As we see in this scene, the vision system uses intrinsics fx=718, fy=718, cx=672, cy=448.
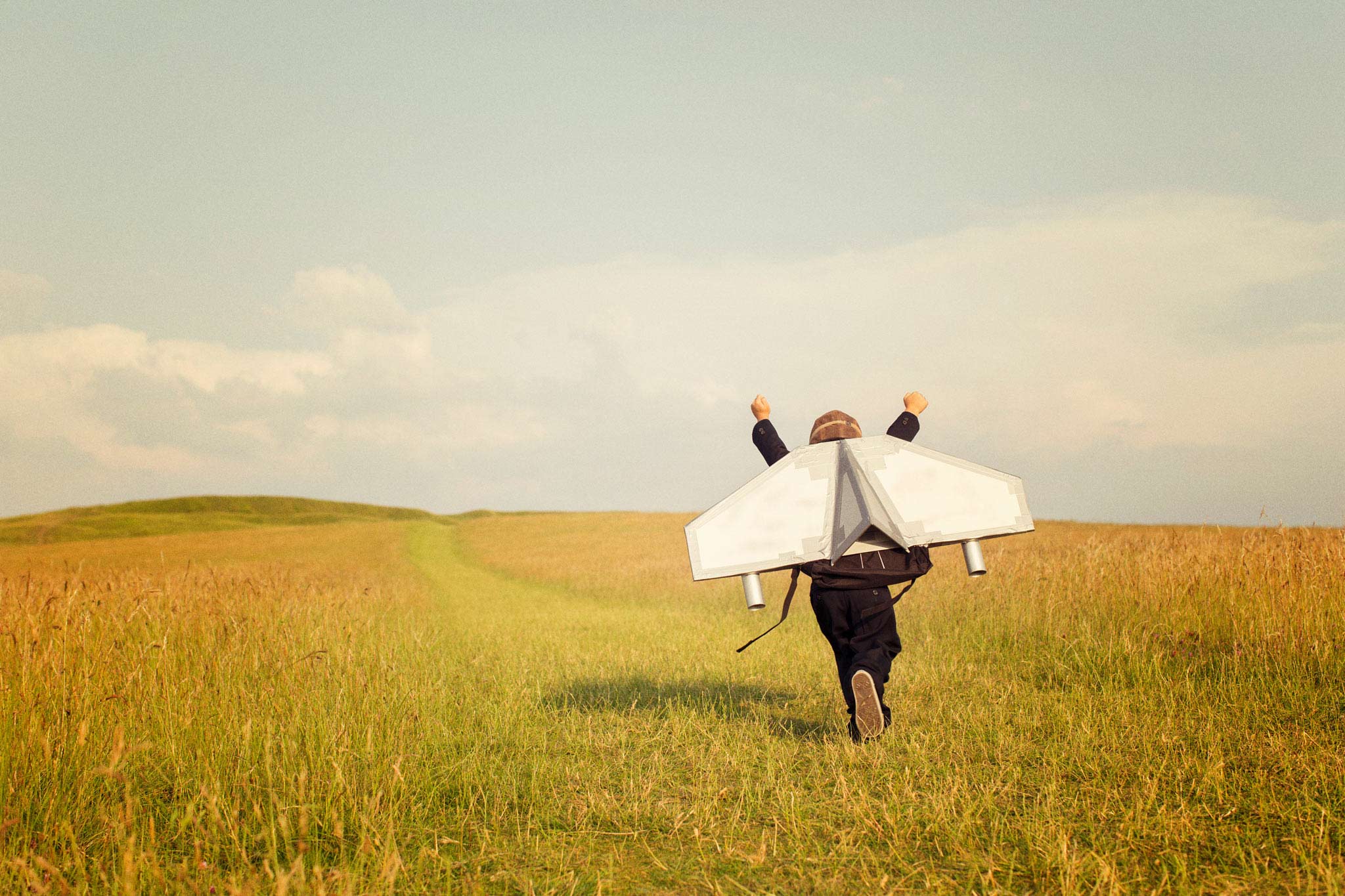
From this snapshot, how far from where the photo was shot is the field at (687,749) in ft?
11.4

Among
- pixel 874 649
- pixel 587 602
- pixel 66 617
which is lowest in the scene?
pixel 587 602

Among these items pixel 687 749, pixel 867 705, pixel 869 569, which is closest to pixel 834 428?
pixel 869 569

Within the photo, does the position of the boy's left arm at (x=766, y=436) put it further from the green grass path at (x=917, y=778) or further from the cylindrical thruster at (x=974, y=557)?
the green grass path at (x=917, y=778)

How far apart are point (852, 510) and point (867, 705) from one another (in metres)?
1.33

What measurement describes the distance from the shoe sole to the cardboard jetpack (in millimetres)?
861

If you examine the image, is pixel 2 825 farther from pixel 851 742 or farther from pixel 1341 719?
pixel 1341 719

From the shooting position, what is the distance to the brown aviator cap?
5.59m

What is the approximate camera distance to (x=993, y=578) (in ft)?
37.9

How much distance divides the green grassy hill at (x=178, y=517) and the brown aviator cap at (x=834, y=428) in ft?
211

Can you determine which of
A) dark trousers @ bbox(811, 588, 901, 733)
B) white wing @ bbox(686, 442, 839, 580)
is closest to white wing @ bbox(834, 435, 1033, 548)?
white wing @ bbox(686, 442, 839, 580)

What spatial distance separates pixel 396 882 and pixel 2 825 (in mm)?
1651

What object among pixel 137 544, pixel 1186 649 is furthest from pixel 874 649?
pixel 137 544

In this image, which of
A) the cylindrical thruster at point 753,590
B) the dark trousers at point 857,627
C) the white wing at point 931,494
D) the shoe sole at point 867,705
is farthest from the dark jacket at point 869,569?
the shoe sole at point 867,705

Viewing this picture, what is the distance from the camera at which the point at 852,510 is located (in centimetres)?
504
